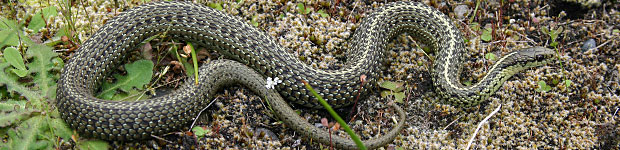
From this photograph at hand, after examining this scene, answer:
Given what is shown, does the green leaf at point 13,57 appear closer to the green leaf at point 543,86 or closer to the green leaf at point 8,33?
the green leaf at point 8,33

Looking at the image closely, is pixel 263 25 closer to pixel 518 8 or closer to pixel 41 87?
pixel 41 87

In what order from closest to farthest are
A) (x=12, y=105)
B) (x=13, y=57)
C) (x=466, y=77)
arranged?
(x=12, y=105) → (x=13, y=57) → (x=466, y=77)

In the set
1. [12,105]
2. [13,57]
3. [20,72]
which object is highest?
[13,57]

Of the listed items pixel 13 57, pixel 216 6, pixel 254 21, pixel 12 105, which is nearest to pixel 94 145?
pixel 12 105

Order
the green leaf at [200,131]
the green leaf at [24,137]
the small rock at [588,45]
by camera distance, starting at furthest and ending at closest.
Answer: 1. the small rock at [588,45]
2. the green leaf at [200,131]
3. the green leaf at [24,137]

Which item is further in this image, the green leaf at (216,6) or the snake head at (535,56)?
the green leaf at (216,6)

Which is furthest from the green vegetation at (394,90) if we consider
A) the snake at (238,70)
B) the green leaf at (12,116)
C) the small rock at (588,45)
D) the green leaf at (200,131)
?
the green leaf at (12,116)

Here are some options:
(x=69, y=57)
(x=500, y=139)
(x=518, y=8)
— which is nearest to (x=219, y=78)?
(x=69, y=57)

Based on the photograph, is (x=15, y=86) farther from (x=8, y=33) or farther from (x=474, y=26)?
(x=474, y=26)
